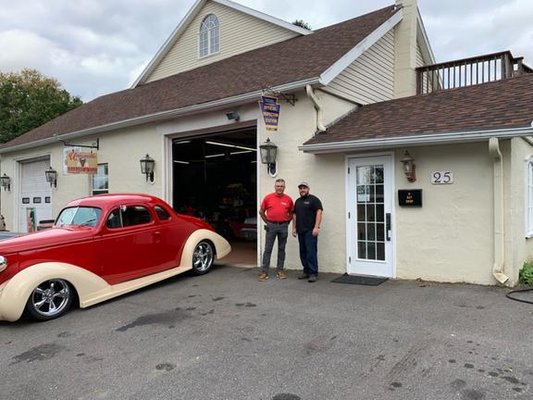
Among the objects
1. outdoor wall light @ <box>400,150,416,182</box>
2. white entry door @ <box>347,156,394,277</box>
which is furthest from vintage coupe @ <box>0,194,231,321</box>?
outdoor wall light @ <box>400,150,416,182</box>

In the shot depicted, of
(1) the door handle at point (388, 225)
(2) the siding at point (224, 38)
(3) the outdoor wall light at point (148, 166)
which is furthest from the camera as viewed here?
(2) the siding at point (224, 38)

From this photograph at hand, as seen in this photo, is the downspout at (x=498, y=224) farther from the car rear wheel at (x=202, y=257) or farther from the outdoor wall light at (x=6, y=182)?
the outdoor wall light at (x=6, y=182)

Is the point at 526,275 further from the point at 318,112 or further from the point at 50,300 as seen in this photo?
the point at 50,300

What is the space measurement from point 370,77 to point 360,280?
5316mm

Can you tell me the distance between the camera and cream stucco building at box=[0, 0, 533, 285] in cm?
683

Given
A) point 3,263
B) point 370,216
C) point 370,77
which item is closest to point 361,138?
point 370,216

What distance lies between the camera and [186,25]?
16844 millimetres

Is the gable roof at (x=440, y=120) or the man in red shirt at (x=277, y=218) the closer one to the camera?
the gable roof at (x=440, y=120)

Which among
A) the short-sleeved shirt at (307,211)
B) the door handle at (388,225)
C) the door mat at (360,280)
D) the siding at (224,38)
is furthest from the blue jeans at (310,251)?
the siding at (224,38)

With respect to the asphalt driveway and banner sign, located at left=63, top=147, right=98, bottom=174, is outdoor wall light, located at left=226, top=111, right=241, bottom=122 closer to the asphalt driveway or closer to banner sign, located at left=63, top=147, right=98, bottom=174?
the asphalt driveway

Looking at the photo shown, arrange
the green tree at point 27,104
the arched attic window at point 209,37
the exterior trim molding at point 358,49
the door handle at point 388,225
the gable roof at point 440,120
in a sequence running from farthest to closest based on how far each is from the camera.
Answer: the green tree at point 27,104, the arched attic window at point 209,37, the exterior trim molding at point 358,49, the door handle at point 388,225, the gable roof at point 440,120

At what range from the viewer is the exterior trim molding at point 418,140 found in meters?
6.11

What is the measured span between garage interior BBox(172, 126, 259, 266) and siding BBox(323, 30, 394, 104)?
150 inches

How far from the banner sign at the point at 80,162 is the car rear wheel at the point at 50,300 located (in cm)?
712
